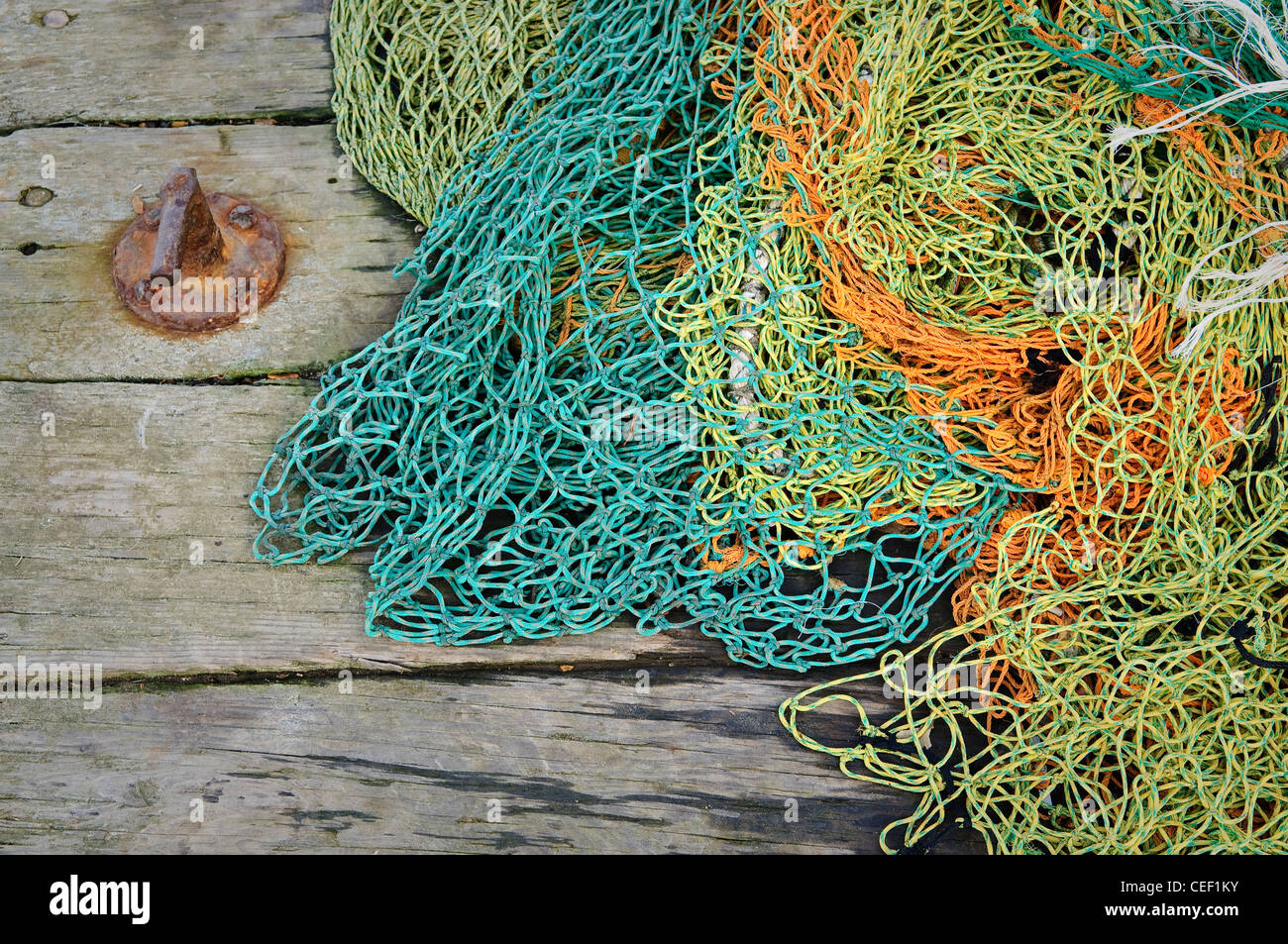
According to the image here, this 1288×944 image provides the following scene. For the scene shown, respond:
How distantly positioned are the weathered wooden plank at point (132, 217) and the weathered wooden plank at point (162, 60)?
0.22 ft

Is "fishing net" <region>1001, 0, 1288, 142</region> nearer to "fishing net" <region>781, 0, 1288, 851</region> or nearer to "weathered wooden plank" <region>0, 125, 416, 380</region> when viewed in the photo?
"fishing net" <region>781, 0, 1288, 851</region>

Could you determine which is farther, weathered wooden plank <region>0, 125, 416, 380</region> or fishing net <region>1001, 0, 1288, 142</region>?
weathered wooden plank <region>0, 125, 416, 380</region>

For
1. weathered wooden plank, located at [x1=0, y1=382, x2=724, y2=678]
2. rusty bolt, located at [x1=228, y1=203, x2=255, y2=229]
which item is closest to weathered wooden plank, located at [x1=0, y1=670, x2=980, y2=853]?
weathered wooden plank, located at [x1=0, y1=382, x2=724, y2=678]

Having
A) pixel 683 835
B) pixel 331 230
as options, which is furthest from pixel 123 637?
pixel 683 835

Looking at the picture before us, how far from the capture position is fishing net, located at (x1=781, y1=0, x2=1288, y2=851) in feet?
6.44

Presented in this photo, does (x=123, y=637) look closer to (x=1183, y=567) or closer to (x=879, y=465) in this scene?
(x=879, y=465)

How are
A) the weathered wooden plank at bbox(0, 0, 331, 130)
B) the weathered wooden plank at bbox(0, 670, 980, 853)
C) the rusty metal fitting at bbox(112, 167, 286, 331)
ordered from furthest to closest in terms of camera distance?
the weathered wooden plank at bbox(0, 0, 331, 130)
the rusty metal fitting at bbox(112, 167, 286, 331)
the weathered wooden plank at bbox(0, 670, 980, 853)

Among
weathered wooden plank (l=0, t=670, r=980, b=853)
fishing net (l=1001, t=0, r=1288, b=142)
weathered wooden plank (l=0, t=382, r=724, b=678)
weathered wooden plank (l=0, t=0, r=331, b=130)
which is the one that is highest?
fishing net (l=1001, t=0, r=1288, b=142)

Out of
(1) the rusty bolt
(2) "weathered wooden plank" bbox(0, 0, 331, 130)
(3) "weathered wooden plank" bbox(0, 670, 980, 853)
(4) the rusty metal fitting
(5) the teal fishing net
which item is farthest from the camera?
(2) "weathered wooden plank" bbox(0, 0, 331, 130)

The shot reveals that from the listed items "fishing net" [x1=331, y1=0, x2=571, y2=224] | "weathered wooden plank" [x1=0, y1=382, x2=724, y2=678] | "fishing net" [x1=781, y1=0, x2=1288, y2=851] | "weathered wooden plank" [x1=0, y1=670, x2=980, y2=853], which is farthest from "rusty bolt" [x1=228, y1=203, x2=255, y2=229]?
"fishing net" [x1=781, y1=0, x2=1288, y2=851]

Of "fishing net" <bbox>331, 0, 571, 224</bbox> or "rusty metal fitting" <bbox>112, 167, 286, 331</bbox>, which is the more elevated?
"fishing net" <bbox>331, 0, 571, 224</bbox>

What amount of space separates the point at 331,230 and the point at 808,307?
1.19 m

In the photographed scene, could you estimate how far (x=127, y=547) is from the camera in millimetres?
2027

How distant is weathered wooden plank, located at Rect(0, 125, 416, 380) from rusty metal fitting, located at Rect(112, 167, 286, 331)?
0.03 m
